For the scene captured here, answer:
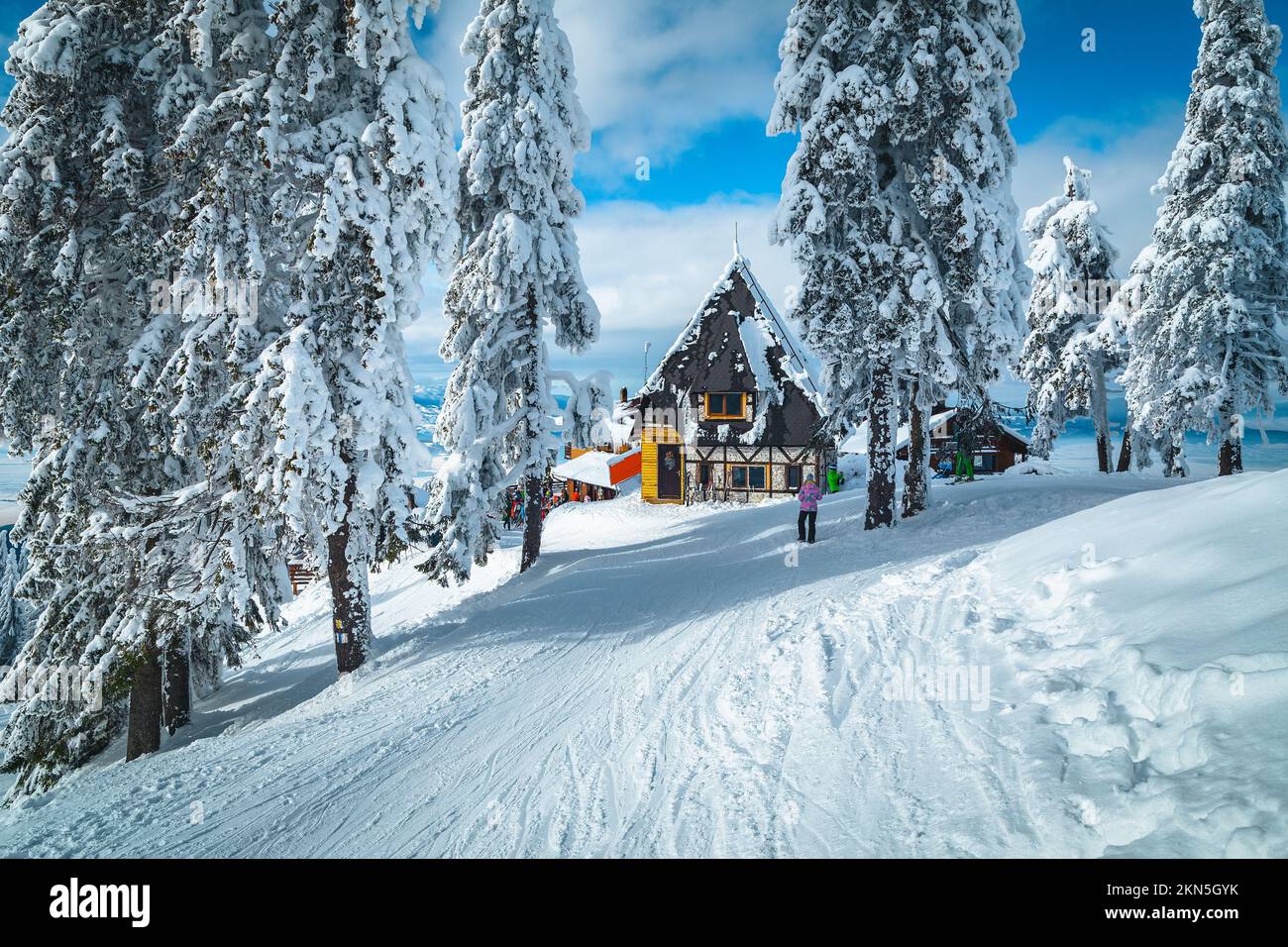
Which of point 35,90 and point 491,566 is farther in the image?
point 491,566

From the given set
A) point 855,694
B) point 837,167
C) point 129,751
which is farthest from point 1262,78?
point 129,751

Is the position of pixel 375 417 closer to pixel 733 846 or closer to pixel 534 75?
pixel 733 846

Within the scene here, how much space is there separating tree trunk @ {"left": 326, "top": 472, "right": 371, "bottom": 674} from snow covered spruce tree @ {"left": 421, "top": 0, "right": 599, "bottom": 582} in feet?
10.2

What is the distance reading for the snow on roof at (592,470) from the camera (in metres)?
33.9

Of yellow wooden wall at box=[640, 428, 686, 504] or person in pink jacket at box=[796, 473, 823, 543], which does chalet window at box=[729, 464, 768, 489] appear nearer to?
yellow wooden wall at box=[640, 428, 686, 504]

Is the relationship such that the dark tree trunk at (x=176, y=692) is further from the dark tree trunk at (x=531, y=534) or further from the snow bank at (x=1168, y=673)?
the snow bank at (x=1168, y=673)

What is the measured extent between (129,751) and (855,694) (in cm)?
1119

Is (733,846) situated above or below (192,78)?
below

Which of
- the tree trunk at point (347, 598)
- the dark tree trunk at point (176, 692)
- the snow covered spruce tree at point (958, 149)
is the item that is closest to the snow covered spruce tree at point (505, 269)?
the tree trunk at point (347, 598)

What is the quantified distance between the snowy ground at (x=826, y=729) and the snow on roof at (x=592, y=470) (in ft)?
78.0

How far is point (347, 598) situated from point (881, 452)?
36.8 ft

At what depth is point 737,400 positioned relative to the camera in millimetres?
25969

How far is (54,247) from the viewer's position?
906 cm

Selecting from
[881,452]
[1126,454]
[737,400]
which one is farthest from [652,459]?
[1126,454]
